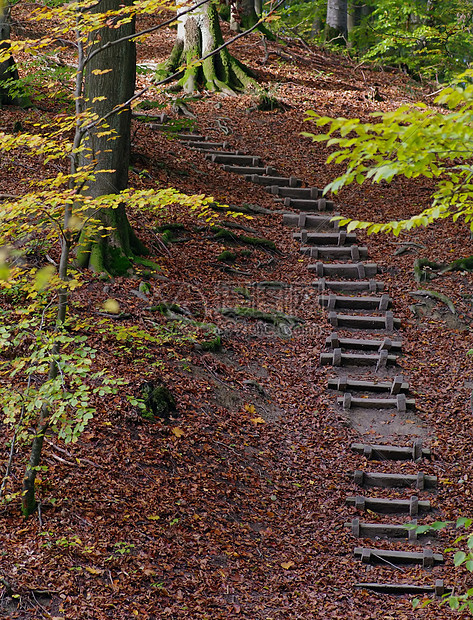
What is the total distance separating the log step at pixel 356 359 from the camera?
26.5 feet

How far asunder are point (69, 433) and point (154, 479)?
5.27 feet

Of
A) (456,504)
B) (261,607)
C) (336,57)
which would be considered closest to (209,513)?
(261,607)

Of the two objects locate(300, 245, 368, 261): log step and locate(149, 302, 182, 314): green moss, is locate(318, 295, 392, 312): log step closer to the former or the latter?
locate(300, 245, 368, 261): log step

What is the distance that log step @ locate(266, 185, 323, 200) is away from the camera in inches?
471

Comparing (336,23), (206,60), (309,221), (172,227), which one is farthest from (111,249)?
(336,23)

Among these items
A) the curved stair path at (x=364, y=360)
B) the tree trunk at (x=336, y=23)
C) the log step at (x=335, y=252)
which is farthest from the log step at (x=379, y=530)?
the tree trunk at (x=336, y=23)

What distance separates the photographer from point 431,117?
294cm

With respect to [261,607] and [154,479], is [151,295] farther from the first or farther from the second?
[261,607]

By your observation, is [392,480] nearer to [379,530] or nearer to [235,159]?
[379,530]

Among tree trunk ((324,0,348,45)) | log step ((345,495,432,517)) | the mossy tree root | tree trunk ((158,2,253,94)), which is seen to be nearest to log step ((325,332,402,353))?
log step ((345,495,432,517))

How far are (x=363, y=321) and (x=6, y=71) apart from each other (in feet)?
25.8

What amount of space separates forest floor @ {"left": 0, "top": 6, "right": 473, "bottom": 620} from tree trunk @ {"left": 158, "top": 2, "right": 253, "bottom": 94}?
15.4 ft

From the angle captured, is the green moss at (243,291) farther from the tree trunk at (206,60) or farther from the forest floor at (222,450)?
the tree trunk at (206,60)

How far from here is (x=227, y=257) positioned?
31.1 ft
